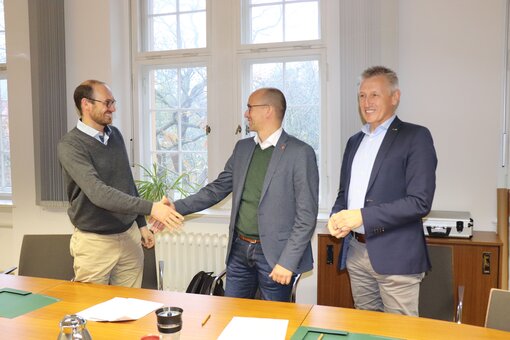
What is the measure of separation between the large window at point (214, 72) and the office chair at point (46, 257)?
5.48 ft

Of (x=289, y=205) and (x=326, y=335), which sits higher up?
(x=289, y=205)

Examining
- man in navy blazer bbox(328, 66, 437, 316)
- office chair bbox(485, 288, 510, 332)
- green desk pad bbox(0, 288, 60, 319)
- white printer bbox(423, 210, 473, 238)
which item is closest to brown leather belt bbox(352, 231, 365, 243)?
man in navy blazer bbox(328, 66, 437, 316)

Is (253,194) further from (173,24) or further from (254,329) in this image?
(173,24)

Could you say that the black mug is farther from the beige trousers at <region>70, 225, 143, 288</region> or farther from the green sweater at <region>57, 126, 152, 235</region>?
the beige trousers at <region>70, 225, 143, 288</region>

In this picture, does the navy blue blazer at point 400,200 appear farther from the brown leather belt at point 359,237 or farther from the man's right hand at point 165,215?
the man's right hand at point 165,215

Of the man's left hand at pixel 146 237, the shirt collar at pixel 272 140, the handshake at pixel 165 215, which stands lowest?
the man's left hand at pixel 146 237

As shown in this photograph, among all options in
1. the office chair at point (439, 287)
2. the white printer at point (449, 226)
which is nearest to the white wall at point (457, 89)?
the white printer at point (449, 226)

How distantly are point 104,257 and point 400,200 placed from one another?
1722mm

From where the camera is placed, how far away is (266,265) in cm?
271

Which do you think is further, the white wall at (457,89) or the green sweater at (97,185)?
the white wall at (457,89)

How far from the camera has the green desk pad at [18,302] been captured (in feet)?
6.90

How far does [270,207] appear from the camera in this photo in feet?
8.82

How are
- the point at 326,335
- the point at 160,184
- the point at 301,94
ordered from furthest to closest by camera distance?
the point at 160,184 < the point at 301,94 < the point at 326,335

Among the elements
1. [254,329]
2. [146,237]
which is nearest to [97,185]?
[146,237]
